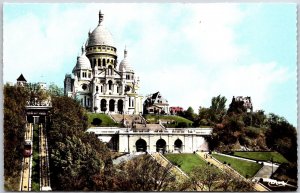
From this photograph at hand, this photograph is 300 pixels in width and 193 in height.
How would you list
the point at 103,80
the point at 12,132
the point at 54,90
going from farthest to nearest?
the point at 103,80
the point at 54,90
the point at 12,132

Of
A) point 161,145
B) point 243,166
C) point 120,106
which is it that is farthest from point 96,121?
point 243,166

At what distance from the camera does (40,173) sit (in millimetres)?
8422

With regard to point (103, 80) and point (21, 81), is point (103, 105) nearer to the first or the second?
point (103, 80)

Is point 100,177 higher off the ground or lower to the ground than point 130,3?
lower

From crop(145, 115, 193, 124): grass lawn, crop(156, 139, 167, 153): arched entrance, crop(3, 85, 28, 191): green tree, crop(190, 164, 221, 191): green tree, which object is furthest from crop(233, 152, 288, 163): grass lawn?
crop(3, 85, 28, 191): green tree

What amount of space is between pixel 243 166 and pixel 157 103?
5.65ft

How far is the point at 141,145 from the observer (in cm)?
907

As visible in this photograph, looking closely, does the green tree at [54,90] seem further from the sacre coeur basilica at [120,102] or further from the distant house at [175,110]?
the distant house at [175,110]

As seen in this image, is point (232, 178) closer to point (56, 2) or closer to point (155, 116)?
point (155, 116)

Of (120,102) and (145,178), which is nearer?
(145,178)

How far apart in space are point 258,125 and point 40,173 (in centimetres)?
354

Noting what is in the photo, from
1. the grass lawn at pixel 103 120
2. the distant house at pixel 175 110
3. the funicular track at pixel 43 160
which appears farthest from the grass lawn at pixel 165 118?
the funicular track at pixel 43 160

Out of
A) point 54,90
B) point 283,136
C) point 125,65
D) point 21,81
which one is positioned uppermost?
point 125,65

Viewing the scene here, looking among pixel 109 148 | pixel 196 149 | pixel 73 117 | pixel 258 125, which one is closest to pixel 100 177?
pixel 109 148
